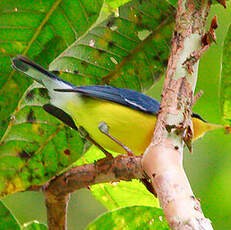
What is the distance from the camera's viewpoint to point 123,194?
2342 millimetres

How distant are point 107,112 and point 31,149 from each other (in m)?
0.41

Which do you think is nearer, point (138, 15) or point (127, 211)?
point (127, 211)

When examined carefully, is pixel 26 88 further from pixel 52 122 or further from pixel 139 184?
pixel 139 184

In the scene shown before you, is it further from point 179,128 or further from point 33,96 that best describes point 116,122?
point 179,128

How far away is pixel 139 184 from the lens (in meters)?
2.27

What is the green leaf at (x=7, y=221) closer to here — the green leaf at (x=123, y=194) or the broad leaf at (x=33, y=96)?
the broad leaf at (x=33, y=96)

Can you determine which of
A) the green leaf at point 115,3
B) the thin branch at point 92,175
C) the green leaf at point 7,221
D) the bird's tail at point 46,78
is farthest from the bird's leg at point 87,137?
the green leaf at point 115,3

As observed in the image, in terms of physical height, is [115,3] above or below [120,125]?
above

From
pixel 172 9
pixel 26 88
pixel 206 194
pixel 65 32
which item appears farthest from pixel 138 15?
pixel 206 194

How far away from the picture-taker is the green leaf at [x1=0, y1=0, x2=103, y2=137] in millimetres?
2170

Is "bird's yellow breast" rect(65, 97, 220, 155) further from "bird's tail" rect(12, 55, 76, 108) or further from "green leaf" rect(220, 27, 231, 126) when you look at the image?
"green leaf" rect(220, 27, 231, 126)

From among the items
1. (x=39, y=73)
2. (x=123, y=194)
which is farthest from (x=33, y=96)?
(x=123, y=194)

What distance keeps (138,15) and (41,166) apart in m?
A: 0.74

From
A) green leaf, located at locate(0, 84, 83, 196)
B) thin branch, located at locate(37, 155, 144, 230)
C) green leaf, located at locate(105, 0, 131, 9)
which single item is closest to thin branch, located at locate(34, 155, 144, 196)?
thin branch, located at locate(37, 155, 144, 230)
